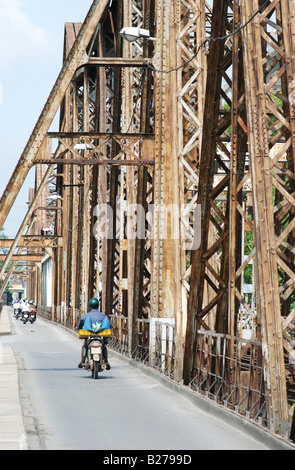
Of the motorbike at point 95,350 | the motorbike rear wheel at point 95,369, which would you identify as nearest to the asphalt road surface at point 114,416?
the motorbike rear wheel at point 95,369

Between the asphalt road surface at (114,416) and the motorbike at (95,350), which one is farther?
the motorbike at (95,350)

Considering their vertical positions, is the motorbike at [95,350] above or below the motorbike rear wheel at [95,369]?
above

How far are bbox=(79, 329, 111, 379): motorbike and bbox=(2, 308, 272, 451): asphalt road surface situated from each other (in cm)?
22

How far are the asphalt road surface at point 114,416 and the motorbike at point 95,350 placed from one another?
0.71ft

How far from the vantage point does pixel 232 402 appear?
41.3 ft

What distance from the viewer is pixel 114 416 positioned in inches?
512

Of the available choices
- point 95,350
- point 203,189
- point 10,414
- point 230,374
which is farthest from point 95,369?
point 10,414

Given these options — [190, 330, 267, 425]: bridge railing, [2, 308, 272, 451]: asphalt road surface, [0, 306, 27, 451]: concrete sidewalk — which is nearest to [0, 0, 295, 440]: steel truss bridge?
[190, 330, 267, 425]: bridge railing

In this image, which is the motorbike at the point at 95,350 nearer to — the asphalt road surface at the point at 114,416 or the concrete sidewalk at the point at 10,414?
the asphalt road surface at the point at 114,416

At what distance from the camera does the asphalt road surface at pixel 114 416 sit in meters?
10.4

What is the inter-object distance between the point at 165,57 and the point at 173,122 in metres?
2.20

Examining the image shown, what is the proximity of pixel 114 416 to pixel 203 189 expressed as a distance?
350 cm
